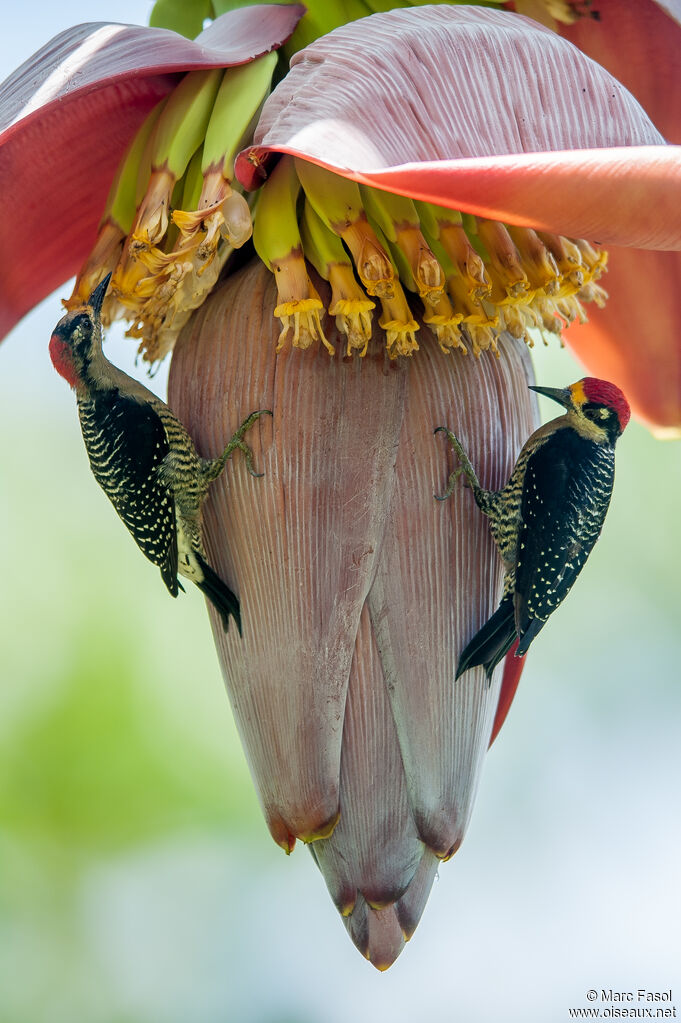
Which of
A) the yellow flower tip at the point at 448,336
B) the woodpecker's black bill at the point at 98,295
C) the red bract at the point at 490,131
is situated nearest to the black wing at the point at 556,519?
the yellow flower tip at the point at 448,336

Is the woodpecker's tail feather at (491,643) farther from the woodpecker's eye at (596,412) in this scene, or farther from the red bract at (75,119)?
the red bract at (75,119)

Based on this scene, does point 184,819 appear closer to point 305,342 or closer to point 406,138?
point 305,342

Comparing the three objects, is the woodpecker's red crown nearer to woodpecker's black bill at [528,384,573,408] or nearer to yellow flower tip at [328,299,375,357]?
woodpecker's black bill at [528,384,573,408]

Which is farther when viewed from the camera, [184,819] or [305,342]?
[184,819]

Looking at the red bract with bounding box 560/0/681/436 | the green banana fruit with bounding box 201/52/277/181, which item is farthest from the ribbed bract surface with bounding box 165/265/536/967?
the red bract with bounding box 560/0/681/436

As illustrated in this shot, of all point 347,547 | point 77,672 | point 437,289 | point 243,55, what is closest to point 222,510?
point 347,547

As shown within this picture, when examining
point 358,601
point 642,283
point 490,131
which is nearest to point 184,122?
point 490,131
